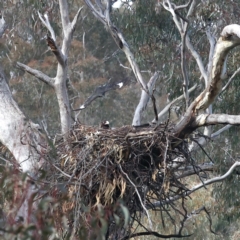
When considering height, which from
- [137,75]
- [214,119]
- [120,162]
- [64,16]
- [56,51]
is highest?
[64,16]

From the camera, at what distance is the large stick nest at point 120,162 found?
16.9 feet

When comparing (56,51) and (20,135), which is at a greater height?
(56,51)

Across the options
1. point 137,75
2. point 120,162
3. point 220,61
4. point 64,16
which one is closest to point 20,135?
point 120,162

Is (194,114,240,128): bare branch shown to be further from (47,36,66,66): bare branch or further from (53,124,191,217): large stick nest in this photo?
(47,36,66,66): bare branch

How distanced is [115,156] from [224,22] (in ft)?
15.7

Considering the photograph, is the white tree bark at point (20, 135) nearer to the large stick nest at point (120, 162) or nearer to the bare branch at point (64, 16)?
the large stick nest at point (120, 162)

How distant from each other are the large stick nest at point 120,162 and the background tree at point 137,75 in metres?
0.03

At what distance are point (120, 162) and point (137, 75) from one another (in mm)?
2200

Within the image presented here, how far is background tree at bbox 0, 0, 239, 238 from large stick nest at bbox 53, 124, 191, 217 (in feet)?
0.10

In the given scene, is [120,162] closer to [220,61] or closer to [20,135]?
[20,135]

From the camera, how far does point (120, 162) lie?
517 centimetres

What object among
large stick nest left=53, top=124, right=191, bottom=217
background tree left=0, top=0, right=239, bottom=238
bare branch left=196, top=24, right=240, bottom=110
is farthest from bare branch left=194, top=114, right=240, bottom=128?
large stick nest left=53, top=124, right=191, bottom=217

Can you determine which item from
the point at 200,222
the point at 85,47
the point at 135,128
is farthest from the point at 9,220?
the point at 85,47

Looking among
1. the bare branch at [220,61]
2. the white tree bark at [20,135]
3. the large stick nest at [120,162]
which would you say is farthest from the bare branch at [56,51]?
the bare branch at [220,61]
